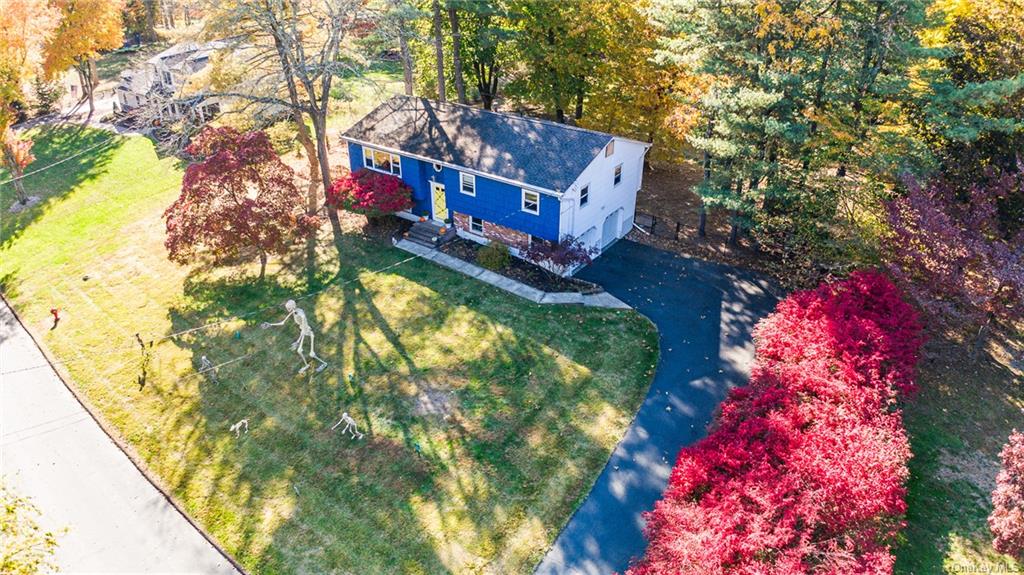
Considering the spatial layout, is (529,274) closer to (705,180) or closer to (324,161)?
(705,180)

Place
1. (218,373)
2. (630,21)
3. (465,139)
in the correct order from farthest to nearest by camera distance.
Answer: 1. (630,21)
2. (465,139)
3. (218,373)

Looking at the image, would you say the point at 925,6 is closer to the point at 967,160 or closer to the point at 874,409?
the point at 967,160

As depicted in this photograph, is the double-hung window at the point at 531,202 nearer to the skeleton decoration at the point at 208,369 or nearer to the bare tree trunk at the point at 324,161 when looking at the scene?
the bare tree trunk at the point at 324,161

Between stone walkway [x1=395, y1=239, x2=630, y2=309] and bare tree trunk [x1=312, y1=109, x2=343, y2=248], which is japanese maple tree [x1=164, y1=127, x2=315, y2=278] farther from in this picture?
stone walkway [x1=395, y1=239, x2=630, y2=309]

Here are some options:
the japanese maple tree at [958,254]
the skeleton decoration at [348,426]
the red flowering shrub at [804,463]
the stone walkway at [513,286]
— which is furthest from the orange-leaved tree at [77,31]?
the japanese maple tree at [958,254]

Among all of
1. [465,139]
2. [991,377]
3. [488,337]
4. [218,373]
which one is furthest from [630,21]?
[218,373]

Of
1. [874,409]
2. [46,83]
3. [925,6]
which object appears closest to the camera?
[874,409]
